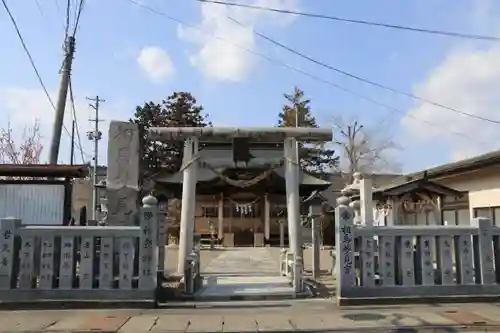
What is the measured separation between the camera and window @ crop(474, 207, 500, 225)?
1647 centimetres

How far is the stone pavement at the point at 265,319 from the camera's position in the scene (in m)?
8.25

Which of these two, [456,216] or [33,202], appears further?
[456,216]

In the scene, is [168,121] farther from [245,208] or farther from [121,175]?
[121,175]

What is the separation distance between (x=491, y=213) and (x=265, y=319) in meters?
11.4

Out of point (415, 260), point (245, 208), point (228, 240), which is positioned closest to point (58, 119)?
point (415, 260)

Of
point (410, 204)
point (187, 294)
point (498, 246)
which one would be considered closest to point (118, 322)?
point (187, 294)

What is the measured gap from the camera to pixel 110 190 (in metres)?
12.6

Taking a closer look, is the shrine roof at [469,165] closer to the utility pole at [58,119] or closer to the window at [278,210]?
the utility pole at [58,119]

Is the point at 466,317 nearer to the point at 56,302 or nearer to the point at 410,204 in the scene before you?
the point at 56,302

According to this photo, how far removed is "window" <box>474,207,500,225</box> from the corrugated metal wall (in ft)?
45.6

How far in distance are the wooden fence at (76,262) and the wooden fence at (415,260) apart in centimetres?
412

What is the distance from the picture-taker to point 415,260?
10.6 meters

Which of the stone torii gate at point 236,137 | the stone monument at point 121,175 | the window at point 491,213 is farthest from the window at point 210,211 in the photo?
the stone monument at point 121,175

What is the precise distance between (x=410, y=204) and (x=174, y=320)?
11965mm
